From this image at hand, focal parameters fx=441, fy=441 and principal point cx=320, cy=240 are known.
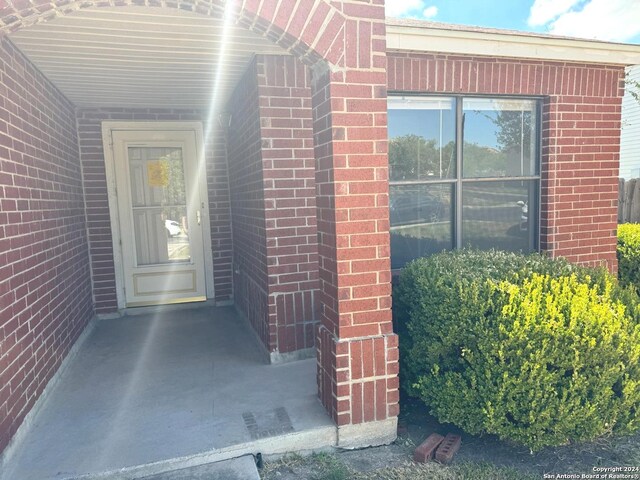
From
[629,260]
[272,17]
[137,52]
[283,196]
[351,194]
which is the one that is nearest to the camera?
[272,17]

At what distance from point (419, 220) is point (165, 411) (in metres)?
2.74

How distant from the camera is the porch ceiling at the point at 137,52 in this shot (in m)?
2.99

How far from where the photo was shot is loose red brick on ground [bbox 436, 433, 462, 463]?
8.77ft

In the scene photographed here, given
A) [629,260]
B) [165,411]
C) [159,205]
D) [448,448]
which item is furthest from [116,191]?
[629,260]

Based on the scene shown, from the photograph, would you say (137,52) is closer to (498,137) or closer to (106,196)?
(106,196)

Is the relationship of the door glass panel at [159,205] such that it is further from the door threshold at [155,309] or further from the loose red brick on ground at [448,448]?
the loose red brick on ground at [448,448]

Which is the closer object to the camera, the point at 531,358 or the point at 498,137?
the point at 531,358

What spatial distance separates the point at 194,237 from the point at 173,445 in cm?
359

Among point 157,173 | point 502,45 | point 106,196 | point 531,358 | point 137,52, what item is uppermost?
point 502,45

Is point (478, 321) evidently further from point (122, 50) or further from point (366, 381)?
point (122, 50)

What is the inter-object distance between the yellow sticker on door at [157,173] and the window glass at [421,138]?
10.4 ft

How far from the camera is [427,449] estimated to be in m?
2.73

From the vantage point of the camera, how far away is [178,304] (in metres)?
5.95

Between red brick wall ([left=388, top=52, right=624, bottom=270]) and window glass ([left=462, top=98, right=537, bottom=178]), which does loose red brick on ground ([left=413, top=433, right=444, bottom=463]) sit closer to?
window glass ([left=462, top=98, right=537, bottom=178])
